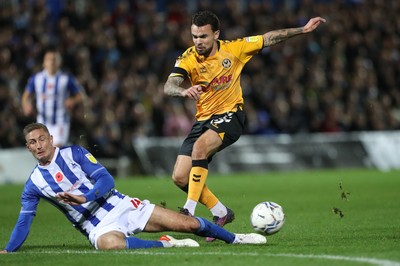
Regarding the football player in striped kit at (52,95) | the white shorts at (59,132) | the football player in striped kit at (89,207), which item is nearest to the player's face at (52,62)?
the football player in striped kit at (52,95)

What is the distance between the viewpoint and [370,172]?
21703 millimetres

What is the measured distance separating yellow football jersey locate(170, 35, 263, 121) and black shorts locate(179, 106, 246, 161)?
3.0 inches

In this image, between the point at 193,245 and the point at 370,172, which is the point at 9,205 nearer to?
the point at 193,245

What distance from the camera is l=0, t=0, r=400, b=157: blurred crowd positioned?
21.2 metres

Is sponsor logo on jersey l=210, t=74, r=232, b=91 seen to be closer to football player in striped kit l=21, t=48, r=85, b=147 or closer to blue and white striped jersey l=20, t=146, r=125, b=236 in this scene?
blue and white striped jersey l=20, t=146, r=125, b=236

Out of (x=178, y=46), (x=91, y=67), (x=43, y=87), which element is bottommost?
(x=43, y=87)

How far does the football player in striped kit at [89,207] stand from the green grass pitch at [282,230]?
0.20 metres

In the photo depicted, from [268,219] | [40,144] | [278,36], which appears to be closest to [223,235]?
[268,219]

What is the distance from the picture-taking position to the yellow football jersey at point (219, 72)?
1029 cm

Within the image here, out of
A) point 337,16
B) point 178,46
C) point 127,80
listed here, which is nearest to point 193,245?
point 127,80

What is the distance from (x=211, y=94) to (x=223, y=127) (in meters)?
0.44

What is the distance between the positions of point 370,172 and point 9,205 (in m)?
9.85

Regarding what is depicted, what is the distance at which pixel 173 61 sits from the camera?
23234 millimetres

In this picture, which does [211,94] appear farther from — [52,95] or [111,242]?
[52,95]
